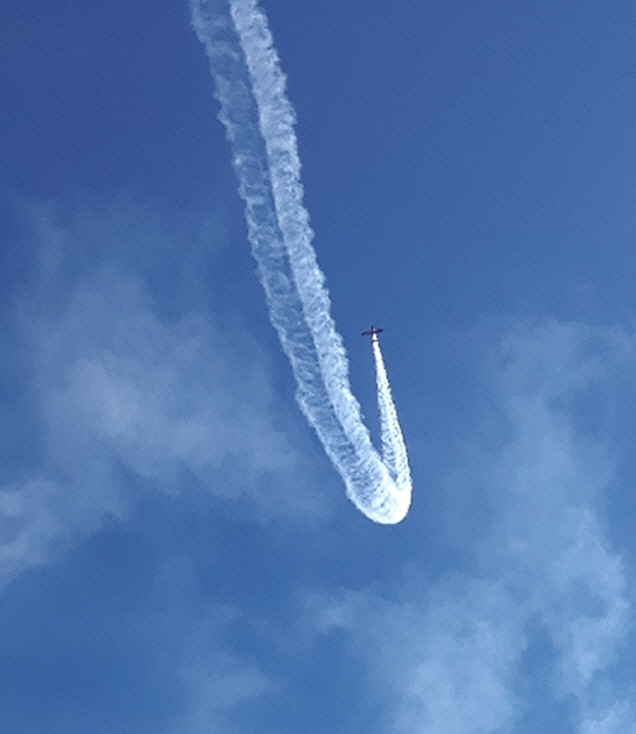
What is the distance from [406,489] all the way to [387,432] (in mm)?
6359

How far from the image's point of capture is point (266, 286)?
219ft

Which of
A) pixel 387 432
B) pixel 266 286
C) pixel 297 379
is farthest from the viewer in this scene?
pixel 387 432

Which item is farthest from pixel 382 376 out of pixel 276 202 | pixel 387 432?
pixel 276 202

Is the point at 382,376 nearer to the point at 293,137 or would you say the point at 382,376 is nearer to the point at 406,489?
the point at 406,489

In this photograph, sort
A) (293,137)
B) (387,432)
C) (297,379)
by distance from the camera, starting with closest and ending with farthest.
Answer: (293,137), (297,379), (387,432)

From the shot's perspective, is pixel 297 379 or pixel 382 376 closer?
pixel 297 379

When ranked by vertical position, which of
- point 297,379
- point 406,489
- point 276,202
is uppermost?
point 276,202

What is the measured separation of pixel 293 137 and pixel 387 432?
2876cm

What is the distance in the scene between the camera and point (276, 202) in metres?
63.0

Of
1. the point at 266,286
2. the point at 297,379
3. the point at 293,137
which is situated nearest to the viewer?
the point at 293,137

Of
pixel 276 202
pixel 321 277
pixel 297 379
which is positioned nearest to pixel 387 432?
pixel 297 379

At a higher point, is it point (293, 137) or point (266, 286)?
point (293, 137)

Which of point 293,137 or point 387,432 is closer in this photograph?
point 293,137

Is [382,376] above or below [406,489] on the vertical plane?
above
